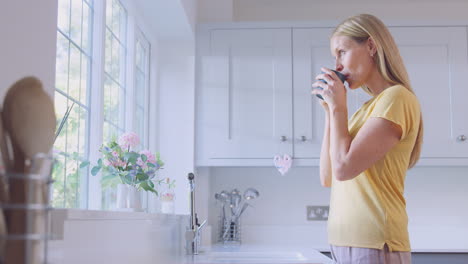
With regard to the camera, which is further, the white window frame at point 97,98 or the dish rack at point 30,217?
the white window frame at point 97,98

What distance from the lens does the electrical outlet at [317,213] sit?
3850 millimetres

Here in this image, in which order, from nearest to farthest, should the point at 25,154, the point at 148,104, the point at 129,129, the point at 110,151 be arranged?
the point at 25,154, the point at 110,151, the point at 129,129, the point at 148,104

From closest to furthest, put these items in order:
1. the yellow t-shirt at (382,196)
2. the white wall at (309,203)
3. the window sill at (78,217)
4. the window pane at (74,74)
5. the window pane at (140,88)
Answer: the window sill at (78,217) < the yellow t-shirt at (382,196) < the window pane at (74,74) < the window pane at (140,88) < the white wall at (309,203)

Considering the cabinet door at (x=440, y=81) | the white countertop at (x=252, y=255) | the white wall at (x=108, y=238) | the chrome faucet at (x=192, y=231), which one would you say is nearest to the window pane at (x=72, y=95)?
the white wall at (x=108, y=238)

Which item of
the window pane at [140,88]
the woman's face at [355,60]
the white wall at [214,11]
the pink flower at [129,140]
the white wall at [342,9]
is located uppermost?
the white wall at [342,9]

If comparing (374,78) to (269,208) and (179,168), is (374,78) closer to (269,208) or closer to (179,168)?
(179,168)

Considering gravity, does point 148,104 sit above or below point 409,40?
below

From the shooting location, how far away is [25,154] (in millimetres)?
536

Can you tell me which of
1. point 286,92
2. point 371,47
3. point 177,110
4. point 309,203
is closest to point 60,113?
point 371,47

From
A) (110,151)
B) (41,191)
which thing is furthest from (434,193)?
(41,191)

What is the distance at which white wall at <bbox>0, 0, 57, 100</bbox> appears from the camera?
0.97 meters

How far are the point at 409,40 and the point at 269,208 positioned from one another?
1.35 metres

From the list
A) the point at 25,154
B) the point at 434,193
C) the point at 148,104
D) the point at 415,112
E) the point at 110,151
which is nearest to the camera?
the point at 25,154

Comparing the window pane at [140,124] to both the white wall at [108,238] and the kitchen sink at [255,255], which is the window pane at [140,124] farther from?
the white wall at [108,238]
